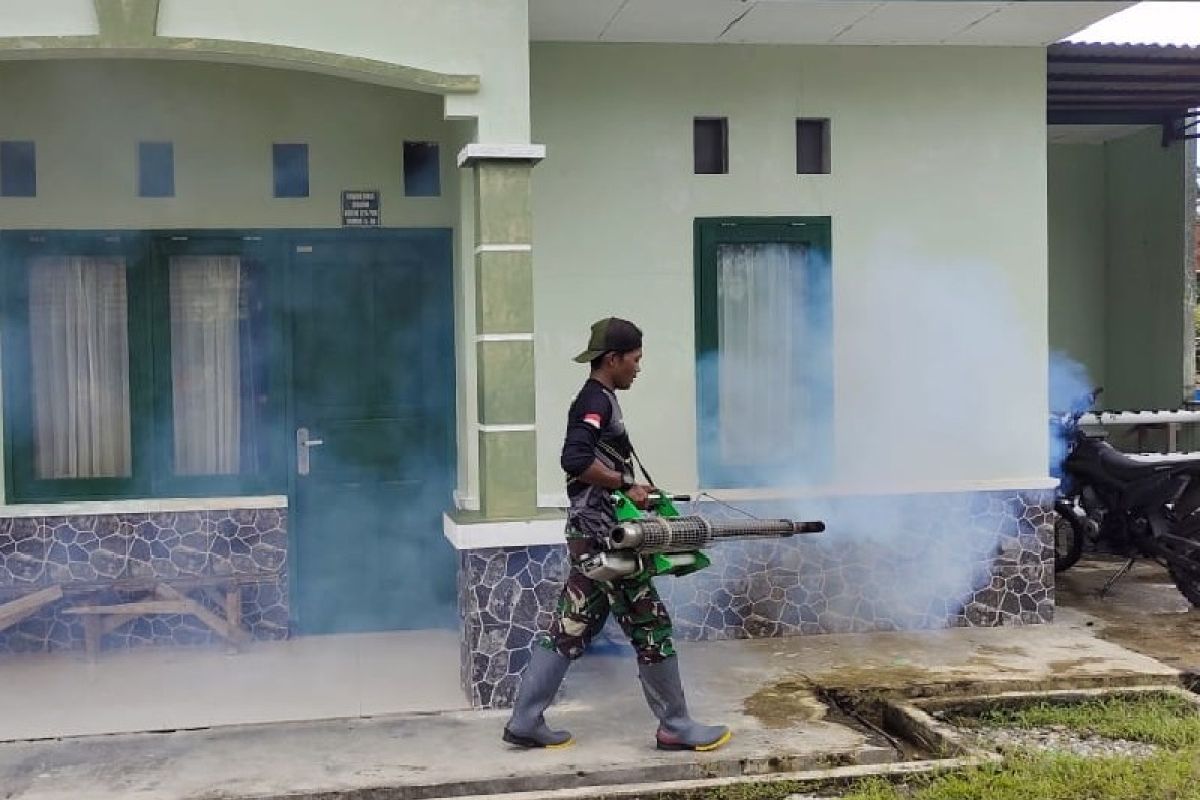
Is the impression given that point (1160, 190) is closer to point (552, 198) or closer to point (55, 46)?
point (552, 198)

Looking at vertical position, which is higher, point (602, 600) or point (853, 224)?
point (853, 224)

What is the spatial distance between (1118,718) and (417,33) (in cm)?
502

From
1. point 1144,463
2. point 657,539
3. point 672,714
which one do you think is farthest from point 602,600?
point 1144,463

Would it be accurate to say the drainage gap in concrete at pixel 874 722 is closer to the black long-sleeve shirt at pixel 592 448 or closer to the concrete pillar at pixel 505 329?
the black long-sleeve shirt at pixel 592 448

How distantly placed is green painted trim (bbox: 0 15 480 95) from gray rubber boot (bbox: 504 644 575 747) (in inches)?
114

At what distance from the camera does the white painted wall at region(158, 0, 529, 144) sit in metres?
6.34

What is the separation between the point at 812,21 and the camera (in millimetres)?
7938

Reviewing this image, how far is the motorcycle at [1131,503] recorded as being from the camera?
910 centimetres

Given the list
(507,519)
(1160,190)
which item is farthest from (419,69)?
(1160,190)

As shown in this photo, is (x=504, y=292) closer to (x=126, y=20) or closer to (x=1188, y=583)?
(x=126, y=20)

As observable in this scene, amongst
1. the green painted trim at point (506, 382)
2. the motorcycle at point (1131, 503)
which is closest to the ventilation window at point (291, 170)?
the green painted trim at point (506, 382)

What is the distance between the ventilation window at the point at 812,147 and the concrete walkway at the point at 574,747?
3164 millimetres

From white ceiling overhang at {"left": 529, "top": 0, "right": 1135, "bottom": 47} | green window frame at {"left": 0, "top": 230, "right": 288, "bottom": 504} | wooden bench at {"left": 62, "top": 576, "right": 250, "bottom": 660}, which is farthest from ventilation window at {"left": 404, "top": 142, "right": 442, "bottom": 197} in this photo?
wooden bench at {"left": 62, "top": 576, "right": 250, "bottom": 660}

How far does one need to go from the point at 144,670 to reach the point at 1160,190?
903cm
